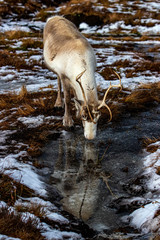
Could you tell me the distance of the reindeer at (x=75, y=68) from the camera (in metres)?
4.80

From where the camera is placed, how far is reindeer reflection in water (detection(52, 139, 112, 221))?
11.6 ft

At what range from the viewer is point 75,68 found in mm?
5367

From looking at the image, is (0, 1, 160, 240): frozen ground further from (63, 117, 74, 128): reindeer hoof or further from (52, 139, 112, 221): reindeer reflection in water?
(63, 117, 74, 128): reindeer hoof

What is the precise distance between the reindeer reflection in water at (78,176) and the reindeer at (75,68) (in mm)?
421

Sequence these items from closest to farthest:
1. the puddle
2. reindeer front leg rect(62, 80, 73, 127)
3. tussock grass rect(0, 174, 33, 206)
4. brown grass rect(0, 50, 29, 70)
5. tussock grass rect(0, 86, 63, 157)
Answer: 1. tussock grass rect(0, 174, 33, 206)
2. the puddle
3. tussock grass rect(0, 86, 63, 157)
4. reindeer front leg rect(62, 80, 73, 127)
5. brown grass rect(0, 50, 29, 70)

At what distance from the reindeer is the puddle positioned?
18.3 inches

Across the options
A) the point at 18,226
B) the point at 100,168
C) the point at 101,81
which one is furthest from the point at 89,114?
the point at 101,81

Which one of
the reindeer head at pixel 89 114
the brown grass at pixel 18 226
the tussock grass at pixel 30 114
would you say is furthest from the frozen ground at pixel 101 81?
the reindeer head at pixel 89 114

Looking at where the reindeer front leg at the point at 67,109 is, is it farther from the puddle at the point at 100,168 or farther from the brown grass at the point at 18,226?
the brown grass at the point at 18,226

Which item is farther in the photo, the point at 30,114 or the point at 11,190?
the point at 30,114

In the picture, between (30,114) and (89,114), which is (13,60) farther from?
(89,114)

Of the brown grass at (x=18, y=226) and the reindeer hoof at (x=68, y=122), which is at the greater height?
the brown grass at (x=18, y=226)

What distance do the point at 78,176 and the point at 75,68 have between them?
2109 millimetres

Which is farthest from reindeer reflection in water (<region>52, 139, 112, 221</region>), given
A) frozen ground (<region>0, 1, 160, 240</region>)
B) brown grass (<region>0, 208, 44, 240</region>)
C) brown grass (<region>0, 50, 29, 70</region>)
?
brown grass (<region>0, 50, 29, 70</region>)
